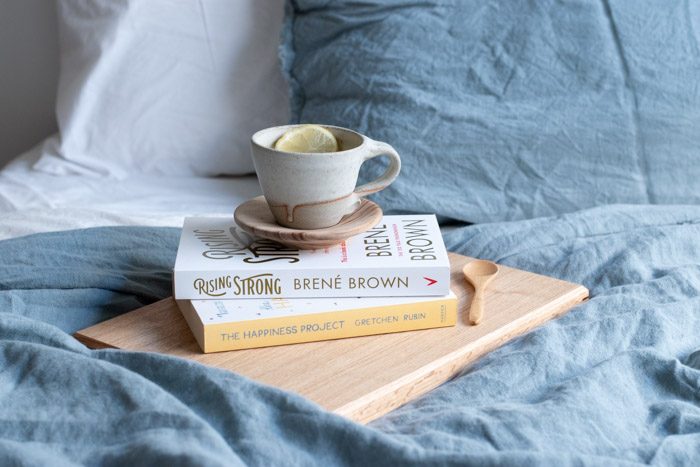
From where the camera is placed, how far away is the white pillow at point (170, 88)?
1.57 meters

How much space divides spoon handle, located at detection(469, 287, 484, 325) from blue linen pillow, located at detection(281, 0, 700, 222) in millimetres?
373

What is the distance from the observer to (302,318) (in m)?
0.90

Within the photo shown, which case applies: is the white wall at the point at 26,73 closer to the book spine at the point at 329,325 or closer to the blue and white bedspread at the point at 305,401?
the blue and white bedspread at the point at 305,401

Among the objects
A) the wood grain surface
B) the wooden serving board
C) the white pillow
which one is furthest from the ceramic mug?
the white pillow

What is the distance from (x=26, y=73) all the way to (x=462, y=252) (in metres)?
1.10

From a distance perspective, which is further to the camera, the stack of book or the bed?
the stack of book

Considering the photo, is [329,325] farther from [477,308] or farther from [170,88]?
[170,88]

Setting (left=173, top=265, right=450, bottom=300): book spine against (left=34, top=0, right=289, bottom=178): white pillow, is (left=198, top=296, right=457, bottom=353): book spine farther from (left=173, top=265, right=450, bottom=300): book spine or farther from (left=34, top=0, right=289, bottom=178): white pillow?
(left=34, top=0, right=289, bottom=178): white pillow

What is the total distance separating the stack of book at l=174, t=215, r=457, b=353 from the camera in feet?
2.93

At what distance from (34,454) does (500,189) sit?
846 millimetres

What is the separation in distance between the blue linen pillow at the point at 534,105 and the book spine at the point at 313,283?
0.44 m

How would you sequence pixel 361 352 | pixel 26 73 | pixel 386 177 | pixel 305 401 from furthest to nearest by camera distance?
pixel 26 73 → pixel 386 177 → pixel 361 352 → pixel 305 401

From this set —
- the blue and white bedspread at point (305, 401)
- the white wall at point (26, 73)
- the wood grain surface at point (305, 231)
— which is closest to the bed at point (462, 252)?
the blue and white bedspread at point (305, 401)

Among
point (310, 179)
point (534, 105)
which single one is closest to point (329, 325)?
point (310, 179)
